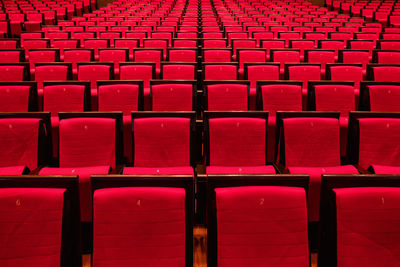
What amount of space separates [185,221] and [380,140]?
12.9 inches

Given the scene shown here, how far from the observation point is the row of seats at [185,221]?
26 cm

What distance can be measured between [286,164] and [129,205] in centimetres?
26

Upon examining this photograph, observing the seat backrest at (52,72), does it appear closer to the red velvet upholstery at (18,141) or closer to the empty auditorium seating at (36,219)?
the red velvet upholstery at (18,141)

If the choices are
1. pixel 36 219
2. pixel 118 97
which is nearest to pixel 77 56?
pixel 118 97

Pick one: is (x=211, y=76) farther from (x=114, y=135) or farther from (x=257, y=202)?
(x=257, y=202)

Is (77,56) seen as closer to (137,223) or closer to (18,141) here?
(18,141)

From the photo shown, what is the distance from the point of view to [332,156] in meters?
0.46

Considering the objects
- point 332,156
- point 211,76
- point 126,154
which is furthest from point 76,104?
point 332,156

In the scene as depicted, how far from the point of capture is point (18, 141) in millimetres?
454

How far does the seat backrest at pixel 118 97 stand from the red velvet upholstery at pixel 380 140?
Answer: 0.36 metres

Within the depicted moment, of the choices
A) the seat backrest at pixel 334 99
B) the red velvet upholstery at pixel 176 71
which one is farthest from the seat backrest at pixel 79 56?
the seat backrest at pixel 334 99

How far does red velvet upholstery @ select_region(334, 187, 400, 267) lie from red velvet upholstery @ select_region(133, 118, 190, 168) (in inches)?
9.1

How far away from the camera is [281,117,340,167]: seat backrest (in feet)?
1.49

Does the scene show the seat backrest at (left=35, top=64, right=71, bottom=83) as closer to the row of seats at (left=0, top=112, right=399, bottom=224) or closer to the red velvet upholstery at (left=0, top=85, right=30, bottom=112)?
the red velvet upholstery at (left=0, top=85, right=30, bottom=112)
